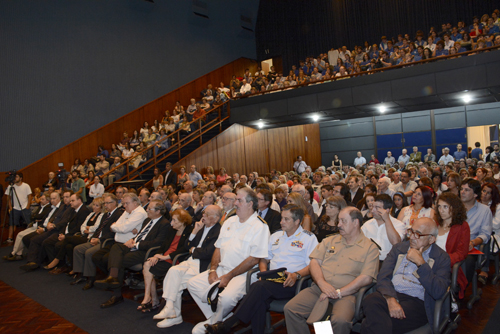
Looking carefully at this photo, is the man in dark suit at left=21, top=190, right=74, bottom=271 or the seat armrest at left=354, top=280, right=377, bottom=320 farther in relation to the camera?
the man in dark suit at left=21, top=190, right=74, bottom=271

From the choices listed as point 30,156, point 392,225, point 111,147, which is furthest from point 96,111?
point 392,225

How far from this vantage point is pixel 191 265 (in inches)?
132

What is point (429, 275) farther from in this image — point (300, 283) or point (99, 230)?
point (99, 230)

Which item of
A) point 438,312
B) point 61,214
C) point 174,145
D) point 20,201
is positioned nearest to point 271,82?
point 174,145

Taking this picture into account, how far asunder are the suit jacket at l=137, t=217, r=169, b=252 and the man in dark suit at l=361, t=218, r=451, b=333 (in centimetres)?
238

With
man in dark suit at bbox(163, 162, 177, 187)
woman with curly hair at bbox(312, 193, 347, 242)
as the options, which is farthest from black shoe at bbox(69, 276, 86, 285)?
man in dark suit at bbox(163, 162, 177, 187)

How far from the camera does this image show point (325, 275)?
2.54m

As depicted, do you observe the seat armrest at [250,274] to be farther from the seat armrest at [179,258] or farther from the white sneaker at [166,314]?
the seat armrest at [179,258]

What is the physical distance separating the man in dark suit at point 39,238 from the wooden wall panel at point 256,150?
725 centimetres

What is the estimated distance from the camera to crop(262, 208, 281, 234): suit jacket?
3666 millimetres

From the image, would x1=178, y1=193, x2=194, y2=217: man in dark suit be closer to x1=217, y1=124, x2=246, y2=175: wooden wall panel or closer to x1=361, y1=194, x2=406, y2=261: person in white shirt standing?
x1=361, y1=194, x2=406, y2=261: person in white shirt standing

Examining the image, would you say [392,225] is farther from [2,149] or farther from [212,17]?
[212,17]

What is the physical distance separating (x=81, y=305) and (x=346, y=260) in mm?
2865

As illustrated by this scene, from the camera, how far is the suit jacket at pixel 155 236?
382 cm
